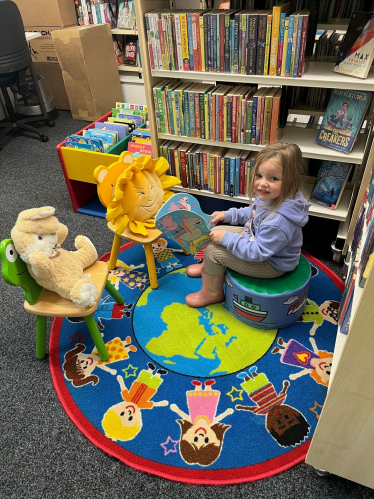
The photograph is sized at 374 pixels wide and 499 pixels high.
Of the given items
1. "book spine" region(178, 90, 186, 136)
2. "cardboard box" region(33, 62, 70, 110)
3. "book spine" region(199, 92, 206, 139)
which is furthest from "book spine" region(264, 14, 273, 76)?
"cardboard box" region(33, 62, 70, 110)

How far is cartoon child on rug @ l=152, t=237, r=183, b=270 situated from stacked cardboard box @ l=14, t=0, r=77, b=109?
2.66 metres

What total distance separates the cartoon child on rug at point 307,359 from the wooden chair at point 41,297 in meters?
0.76

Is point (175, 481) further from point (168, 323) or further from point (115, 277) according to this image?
point (115, 277)

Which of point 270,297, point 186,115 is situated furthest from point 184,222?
point 186,115

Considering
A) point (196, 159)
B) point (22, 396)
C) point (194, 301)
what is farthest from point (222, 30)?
point (22, 396)

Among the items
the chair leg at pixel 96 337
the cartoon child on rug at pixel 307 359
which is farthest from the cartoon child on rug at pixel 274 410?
the chair leg at pixel 96 337

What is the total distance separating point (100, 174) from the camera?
1756 millimetres

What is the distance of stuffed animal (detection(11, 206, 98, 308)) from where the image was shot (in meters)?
1.37

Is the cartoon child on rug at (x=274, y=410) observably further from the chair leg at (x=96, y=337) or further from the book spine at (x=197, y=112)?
the book spine at (x=197, y=112)

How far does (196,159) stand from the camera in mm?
2133

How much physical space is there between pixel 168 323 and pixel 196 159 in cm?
95

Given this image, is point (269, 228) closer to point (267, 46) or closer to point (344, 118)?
point (344, 118)

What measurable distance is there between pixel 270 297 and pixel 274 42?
3.65ft

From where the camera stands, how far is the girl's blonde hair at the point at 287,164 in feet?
4.59
